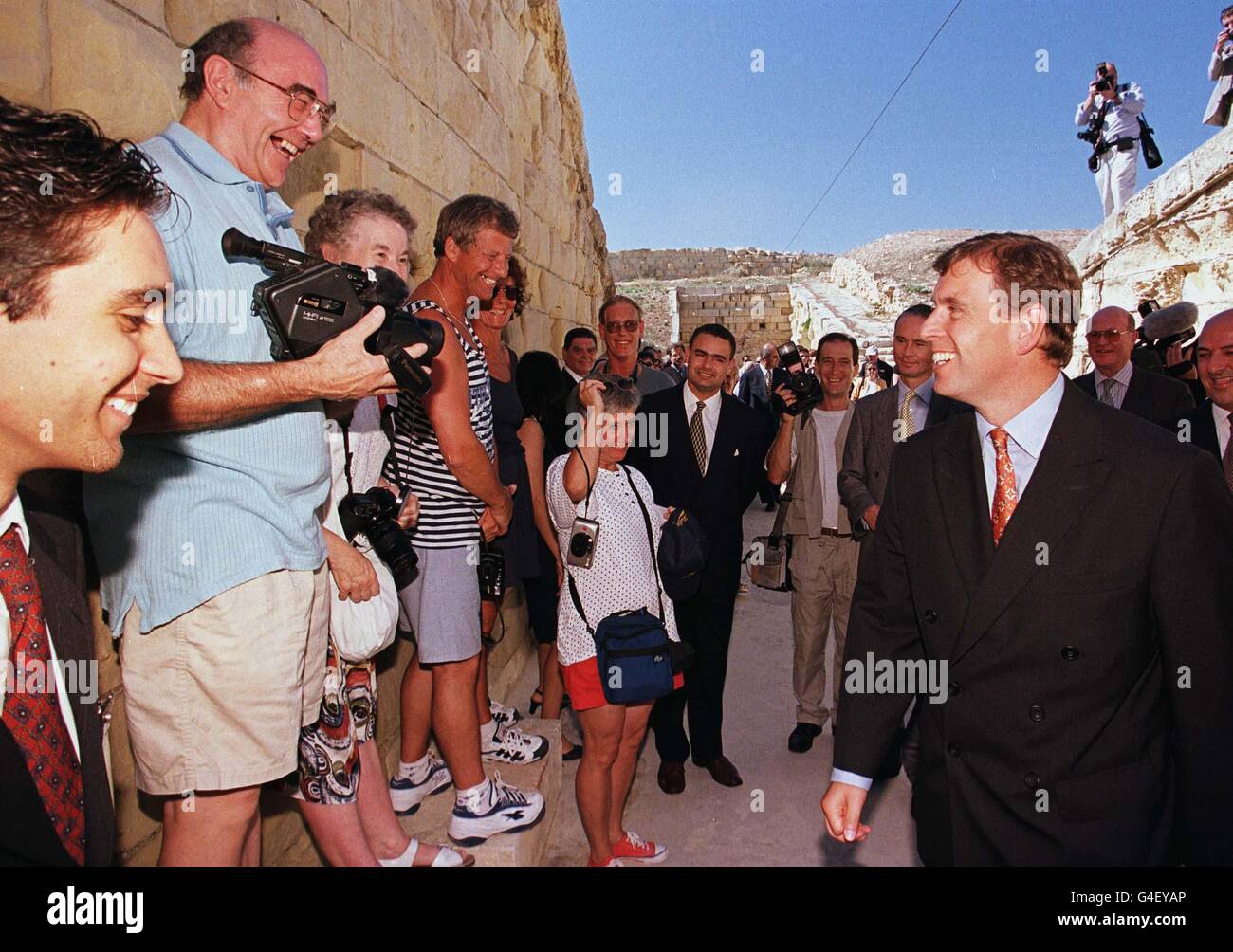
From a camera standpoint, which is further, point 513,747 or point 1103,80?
point 1103,80

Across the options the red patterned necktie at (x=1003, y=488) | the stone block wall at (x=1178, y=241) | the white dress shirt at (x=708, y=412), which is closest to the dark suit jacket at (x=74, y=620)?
the red patterned necktie at (x=1003, y=488)

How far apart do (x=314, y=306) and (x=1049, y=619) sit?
1.73m

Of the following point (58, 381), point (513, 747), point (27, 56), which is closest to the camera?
point (58, 381)

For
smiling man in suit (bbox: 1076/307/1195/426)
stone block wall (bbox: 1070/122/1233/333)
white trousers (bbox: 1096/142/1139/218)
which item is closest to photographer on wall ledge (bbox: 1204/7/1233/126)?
stone block wall (bbox: 1070/122/1233/333)

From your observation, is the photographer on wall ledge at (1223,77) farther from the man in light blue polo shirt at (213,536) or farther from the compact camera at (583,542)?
the man in light blue polo shirt at (213,536)

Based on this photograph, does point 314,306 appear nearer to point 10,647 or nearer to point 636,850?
point 10,647

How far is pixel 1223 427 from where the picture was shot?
323 cm

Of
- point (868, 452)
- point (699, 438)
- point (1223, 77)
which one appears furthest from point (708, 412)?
point (1223, 77)

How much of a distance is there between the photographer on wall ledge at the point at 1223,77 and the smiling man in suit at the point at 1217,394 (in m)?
7.10

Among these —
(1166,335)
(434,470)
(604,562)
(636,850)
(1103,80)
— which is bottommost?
(636,850)

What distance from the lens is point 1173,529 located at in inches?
63.6

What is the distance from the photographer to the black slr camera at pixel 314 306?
5.41ft

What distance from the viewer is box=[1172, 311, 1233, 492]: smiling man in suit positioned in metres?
3.15
